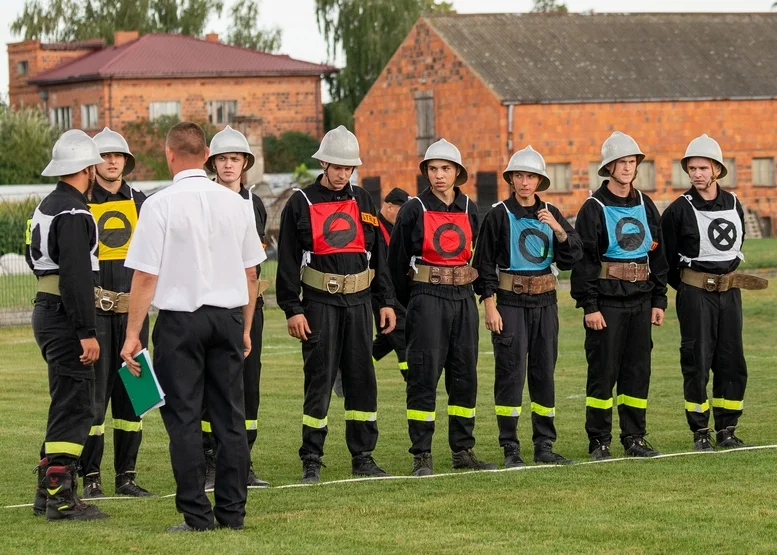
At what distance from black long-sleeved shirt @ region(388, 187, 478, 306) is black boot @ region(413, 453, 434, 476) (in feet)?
3.93

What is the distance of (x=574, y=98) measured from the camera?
5306cm

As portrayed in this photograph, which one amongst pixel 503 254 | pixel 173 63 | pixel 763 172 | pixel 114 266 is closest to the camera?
pixel 114 266

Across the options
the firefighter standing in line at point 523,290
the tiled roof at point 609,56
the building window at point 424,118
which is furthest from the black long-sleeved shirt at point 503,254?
the building window at point 424,118

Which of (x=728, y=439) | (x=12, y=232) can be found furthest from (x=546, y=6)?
(x=728, y=439)

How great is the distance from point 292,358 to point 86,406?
1179 centimetres

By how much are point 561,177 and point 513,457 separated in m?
43.4

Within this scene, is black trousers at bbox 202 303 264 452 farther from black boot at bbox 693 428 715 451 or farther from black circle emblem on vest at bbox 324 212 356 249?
black boot at bbox 693 428 715 451

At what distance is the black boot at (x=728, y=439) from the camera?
485 inches

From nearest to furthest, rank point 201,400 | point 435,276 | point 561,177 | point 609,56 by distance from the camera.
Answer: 1. point 201,400
2. point 435,276
3. point 561,177
4. point 609,56

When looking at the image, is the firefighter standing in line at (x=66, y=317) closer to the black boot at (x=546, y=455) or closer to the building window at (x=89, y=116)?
the black boot at (x=546, y=455)

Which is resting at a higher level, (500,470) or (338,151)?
(338,151)

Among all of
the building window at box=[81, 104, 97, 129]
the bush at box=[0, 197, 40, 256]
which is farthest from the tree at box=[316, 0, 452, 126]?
the bush at box=[0, 197, 40, 256]

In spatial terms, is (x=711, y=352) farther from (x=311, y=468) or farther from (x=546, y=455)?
(x=311, y=468)

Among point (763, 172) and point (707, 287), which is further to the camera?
point (763, 172)
